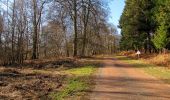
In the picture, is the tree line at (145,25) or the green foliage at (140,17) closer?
the tree line at (145,25)

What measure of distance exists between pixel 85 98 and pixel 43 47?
63186mm

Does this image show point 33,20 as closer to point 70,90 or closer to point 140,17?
point 140,17

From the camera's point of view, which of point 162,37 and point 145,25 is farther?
point 145,25

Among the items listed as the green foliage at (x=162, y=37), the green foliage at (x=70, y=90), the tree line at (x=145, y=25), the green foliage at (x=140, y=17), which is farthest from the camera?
the green foliage at (x=140, y=17)

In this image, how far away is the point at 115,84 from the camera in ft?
60.6

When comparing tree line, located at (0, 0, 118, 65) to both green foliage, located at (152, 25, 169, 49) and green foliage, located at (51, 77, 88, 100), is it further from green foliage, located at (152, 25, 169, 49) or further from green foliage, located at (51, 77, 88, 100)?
green foliage, located at (51, 77, 88, 100)

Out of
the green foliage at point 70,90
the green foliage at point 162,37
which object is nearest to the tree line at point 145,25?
the green foliage at point 162,37

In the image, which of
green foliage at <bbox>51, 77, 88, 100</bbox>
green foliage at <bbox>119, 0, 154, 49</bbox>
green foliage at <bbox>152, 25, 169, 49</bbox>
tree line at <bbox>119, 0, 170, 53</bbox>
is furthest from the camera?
green foliage at <bbox>119, 0, 154, 49</bbox>

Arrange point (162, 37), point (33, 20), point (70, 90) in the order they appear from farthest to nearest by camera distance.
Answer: point (33, 20), point (162, 37), point (70, 90)

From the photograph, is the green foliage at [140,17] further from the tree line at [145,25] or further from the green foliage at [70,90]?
the green foliage at [70,90]

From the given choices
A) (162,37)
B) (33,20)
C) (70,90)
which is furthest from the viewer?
(33,20)

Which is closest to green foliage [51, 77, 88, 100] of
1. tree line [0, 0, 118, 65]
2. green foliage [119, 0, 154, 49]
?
tree line [0, 0, 118, 65]

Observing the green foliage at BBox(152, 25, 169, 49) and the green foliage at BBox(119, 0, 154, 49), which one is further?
the green foliage at BBox(119, 0, 154, 49)

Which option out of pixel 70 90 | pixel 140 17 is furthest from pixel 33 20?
pixel 70 90
